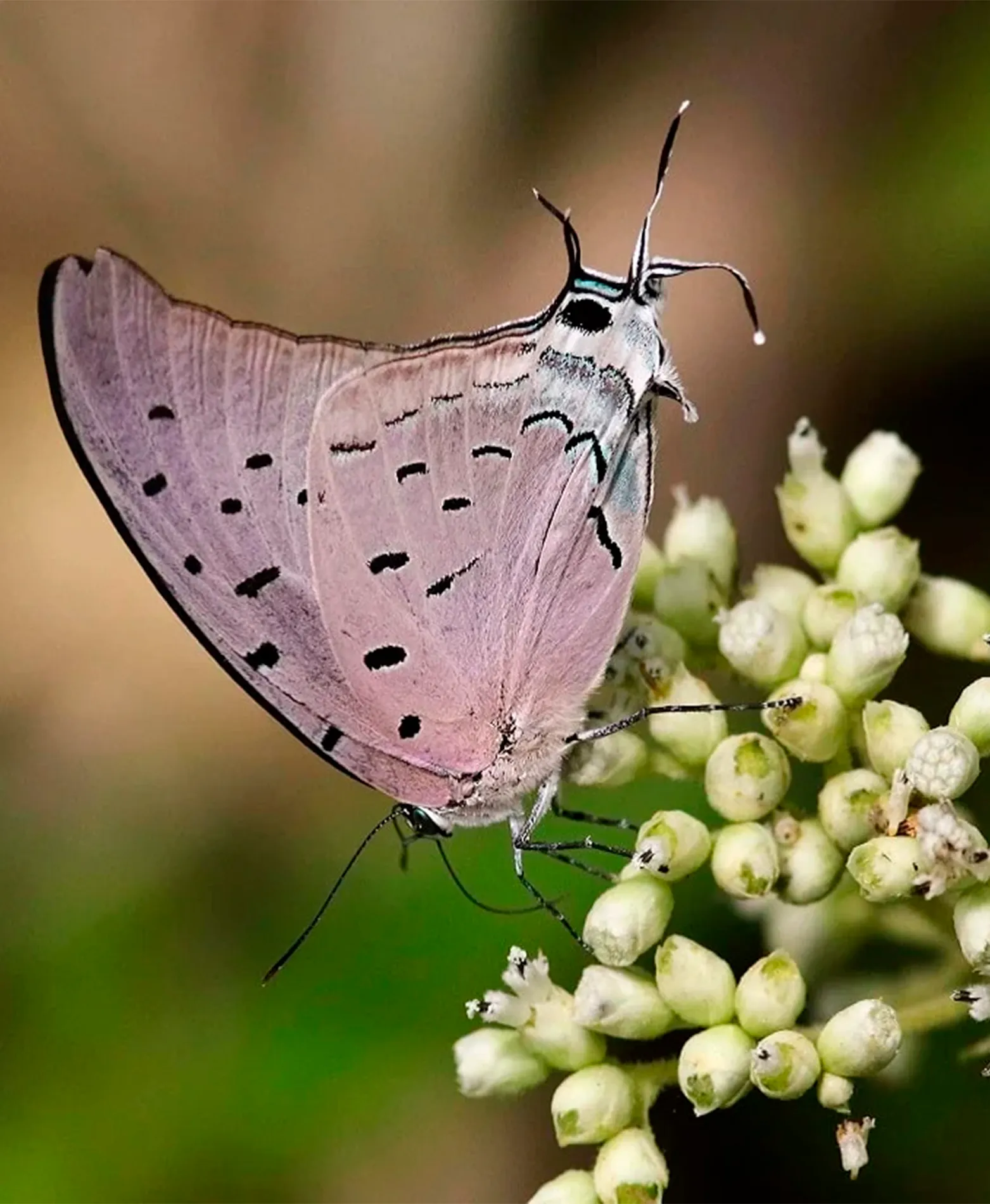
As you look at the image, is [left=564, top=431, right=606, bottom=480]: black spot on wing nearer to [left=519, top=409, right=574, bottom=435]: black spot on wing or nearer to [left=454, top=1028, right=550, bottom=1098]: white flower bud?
[left=519, top=409, right=574, bottom=435]: black spot on wing

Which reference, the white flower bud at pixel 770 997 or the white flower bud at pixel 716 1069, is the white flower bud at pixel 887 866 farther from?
the white flower bud at pixel 716 1069

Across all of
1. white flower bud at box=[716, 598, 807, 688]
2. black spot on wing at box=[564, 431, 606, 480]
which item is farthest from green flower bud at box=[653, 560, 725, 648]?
black spot on wing at box=[564, 431, 606, 480]

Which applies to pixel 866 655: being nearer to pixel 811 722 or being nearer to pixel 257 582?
pixel 811 722

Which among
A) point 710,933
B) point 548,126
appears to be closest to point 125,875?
point 710,933

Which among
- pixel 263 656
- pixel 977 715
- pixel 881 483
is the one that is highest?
pixel 881 483

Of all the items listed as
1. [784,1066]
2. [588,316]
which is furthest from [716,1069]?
[588,316]

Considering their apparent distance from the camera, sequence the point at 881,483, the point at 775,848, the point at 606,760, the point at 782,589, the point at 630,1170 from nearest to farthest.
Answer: the point at 630,1170, the point at 775,848, the point at 606,760, the point at 782,589, the point at 881,483

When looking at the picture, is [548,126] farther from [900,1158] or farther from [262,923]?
[900,1158]
